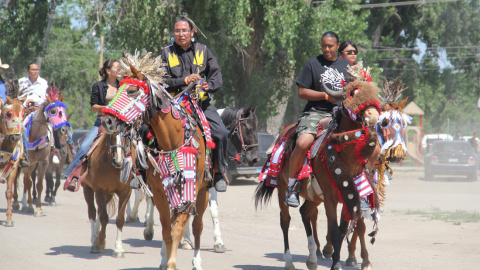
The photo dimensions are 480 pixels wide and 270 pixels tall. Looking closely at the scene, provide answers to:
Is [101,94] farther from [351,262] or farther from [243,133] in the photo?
[351,262]

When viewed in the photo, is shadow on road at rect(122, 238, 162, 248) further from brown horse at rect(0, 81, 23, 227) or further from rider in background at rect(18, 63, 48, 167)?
rider in background at rect(18, 63, 48, 167)

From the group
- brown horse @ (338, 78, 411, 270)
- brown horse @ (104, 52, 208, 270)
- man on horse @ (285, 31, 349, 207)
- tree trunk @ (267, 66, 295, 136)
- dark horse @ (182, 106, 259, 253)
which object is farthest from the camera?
tree trunk @ (267, 66, 295, 136)

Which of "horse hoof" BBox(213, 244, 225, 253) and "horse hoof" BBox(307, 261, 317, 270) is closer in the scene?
"horse hoof" BBox(307, 261, 317, 270)

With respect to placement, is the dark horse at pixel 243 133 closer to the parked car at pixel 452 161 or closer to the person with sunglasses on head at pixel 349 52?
the person with sunglasses on head at pixel 349 52

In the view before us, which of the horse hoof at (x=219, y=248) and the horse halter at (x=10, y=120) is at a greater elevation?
the horse halter at (x=10, y=120)

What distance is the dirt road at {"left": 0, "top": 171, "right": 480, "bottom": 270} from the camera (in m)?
8.06

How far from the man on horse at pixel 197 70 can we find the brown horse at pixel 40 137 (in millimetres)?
6184

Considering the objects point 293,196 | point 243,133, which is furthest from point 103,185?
point 243,133

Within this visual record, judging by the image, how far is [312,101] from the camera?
25.7ft

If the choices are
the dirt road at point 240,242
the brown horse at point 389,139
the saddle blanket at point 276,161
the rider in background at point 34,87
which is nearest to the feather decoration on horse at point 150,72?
the saddle blanket at point 276,161

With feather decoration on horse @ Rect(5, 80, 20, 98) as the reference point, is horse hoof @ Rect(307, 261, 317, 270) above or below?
below

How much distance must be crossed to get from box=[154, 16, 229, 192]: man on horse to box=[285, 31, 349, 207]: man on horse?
34.0 inches

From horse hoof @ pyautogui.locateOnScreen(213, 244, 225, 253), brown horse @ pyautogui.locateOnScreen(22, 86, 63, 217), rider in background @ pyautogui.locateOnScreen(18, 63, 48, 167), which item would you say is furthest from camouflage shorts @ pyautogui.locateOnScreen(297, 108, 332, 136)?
rider in background @ pyautogui.locateOnScreen(18, 63, 48, 167)

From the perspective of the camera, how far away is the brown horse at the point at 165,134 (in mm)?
5930
